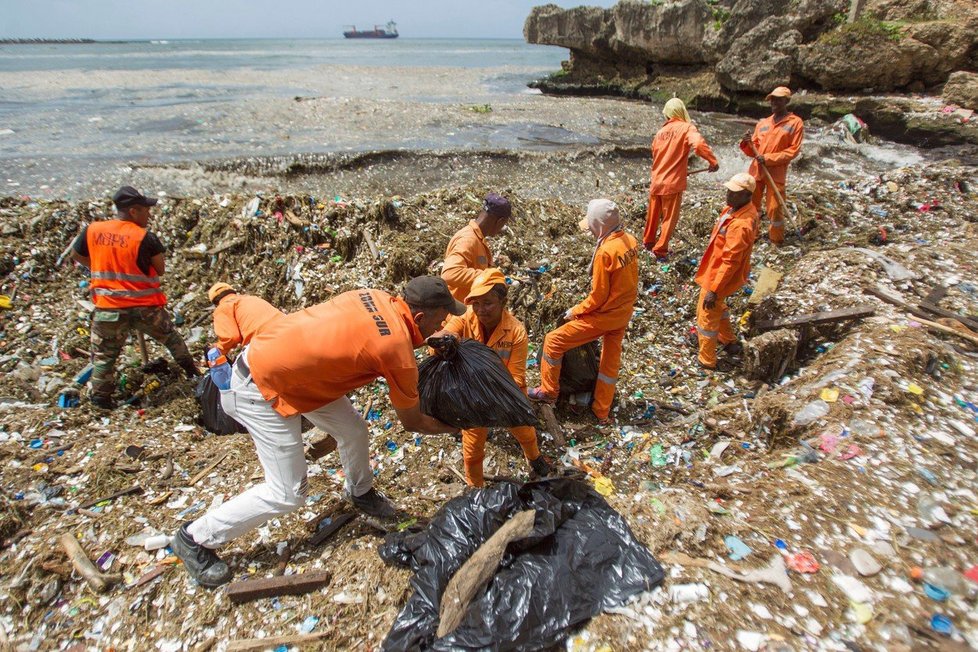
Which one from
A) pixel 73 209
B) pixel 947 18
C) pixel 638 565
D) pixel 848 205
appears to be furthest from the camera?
pixel 947 18

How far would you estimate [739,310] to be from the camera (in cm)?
546

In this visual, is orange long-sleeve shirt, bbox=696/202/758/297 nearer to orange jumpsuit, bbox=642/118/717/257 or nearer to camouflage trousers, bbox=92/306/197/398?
orange jumpsuit, bbox=642/118/717/257

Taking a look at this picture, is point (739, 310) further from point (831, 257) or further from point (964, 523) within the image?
point (964, 523)

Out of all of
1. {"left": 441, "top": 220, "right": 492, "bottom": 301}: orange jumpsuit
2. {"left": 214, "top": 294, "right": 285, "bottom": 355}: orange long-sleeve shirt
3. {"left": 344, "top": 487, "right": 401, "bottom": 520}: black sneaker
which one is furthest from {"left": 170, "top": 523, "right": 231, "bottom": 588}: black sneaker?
{"left": 441, "top": 220, "right": 492, "bottom": 301}: orange jumpsuit

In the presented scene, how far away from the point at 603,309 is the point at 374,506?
7.04 feet

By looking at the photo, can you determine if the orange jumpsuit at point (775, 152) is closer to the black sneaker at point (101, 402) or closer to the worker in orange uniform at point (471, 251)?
the worker in orange uniform at point (471, 251)

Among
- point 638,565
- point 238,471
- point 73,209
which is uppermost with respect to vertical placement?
point 73,209

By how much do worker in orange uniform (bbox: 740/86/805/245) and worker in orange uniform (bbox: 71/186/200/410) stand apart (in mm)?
6513

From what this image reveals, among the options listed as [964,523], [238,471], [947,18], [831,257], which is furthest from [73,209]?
[947,18]

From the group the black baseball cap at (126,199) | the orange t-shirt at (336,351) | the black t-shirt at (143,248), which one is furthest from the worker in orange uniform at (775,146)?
the black baseball cap at (126,199)

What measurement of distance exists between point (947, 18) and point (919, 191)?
36.2ft

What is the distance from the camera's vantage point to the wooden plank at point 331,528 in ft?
9.46

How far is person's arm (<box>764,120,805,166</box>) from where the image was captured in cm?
612

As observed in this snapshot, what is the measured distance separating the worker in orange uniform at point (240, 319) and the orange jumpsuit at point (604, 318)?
215 cm
